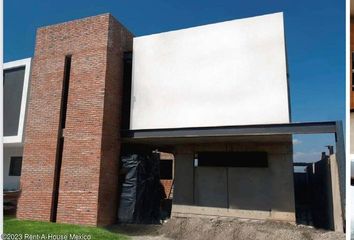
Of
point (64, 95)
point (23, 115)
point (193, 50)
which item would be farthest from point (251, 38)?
point (23, 115)

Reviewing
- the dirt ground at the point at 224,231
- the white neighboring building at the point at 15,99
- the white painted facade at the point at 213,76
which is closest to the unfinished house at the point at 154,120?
the white painted facade at the point at 213,76

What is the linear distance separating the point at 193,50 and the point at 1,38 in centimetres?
594

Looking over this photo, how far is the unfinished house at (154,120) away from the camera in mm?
9227

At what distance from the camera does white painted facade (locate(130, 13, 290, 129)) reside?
352 inches

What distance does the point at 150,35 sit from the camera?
35.1 feet

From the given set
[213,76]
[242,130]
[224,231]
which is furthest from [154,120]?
[224,231]

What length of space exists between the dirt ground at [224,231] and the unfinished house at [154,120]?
0.68 metres

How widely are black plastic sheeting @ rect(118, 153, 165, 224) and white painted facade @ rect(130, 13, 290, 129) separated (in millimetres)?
1138

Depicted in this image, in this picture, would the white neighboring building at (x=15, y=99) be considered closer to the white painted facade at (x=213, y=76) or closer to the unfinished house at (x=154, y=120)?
the unfinished house at (x=154, y=120)

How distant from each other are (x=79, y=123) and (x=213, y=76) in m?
3.97

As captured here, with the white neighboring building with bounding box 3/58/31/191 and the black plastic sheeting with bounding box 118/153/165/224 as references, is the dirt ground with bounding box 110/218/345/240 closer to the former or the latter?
the black plastic sheeting with bounding box 118/153/165/224

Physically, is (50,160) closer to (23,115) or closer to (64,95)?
(64,95)

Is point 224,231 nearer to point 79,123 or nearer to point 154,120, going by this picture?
point 154,120

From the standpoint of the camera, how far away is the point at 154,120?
10.2m
